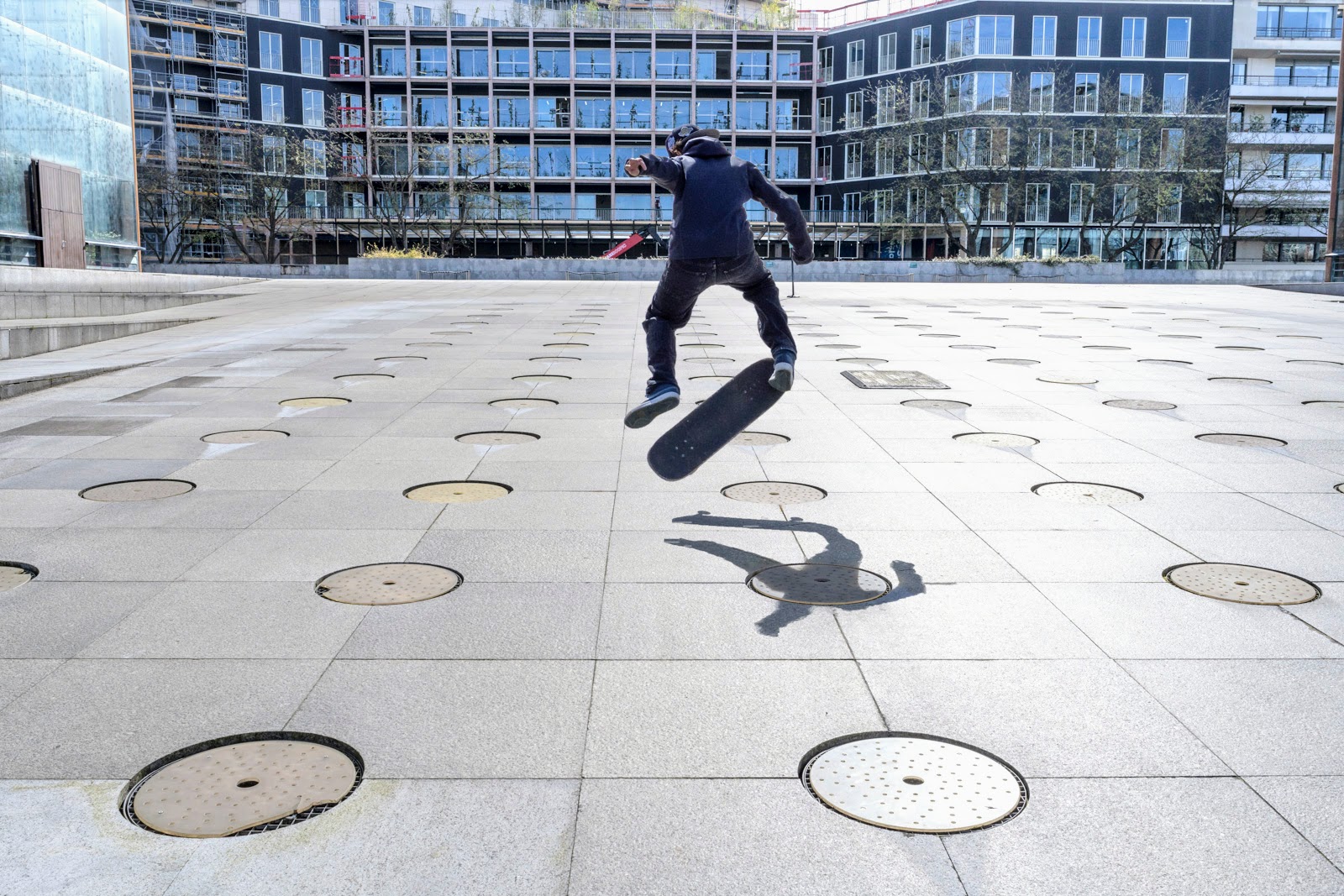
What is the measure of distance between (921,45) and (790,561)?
70.3 metres

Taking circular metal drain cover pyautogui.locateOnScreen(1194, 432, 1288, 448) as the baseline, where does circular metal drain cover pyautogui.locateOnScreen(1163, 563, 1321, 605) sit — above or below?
below

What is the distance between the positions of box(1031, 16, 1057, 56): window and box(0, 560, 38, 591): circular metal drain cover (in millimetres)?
70448

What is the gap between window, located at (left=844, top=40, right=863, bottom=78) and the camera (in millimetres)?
72562

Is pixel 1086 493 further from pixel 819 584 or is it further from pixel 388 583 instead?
pixel 388 583

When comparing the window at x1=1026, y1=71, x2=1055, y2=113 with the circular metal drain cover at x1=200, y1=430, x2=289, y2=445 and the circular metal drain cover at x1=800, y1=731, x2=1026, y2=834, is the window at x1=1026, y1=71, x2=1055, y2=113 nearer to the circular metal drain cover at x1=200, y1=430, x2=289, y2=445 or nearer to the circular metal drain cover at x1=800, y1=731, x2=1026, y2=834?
the circular metal drain cover at x1=200, y1=430, x2=289, y2=445

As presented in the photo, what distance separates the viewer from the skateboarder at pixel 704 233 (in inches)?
→ 245

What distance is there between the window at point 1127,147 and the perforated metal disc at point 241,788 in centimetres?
6484

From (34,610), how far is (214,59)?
77861 mm

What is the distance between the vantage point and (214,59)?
7288cm

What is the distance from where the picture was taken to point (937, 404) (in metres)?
9.66

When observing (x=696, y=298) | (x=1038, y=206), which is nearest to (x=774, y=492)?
(x=696, y=298)

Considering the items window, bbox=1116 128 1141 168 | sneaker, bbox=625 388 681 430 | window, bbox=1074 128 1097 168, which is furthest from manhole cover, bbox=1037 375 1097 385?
window, bbox=1074 128 1097 168

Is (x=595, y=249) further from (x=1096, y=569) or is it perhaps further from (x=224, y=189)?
(x=1096, y=569)

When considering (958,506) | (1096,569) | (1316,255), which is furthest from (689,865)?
(1316,255)
